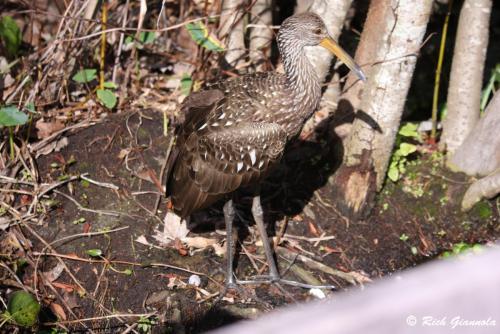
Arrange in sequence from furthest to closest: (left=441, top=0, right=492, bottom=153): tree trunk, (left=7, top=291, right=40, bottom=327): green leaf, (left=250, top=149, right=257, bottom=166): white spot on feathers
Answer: (left=441, top=0, right=492, bottom=153): tree trunk, (left=250, top=149, right=257, bottom=166): white spot on feathers, (left=7, top=291, right=40, bottom=327): green leaf

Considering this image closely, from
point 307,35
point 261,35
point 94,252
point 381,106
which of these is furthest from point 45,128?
point 381,106

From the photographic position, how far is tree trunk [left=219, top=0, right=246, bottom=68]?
5504mm

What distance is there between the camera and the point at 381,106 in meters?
4.91

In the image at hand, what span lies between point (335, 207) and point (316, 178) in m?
0.30

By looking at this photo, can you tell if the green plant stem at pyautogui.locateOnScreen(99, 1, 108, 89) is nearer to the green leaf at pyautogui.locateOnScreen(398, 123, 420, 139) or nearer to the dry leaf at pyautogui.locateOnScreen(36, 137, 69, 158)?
the dry leaf at pyautogui.locateOnScreen(36, 137, 69, 158)

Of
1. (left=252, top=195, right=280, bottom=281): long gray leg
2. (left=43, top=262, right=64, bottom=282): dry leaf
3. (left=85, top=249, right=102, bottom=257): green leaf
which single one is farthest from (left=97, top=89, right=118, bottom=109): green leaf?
(left=252, top=195, right=280, bottom=281): long gray leg

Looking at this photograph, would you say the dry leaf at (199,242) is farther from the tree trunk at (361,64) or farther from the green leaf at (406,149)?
the green leaf at (406,149)

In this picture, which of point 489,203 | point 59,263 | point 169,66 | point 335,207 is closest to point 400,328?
point 59,263

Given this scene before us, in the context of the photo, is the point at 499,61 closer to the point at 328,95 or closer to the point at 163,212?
the point at 328,95

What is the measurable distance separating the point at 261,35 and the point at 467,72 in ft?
5.88

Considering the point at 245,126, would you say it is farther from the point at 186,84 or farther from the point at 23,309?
the point at 23,309

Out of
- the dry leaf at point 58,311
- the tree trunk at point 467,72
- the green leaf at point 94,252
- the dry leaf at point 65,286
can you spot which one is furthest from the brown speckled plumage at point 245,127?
the tree trunk at point 467,72

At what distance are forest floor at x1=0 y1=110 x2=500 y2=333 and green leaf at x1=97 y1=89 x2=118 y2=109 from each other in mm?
154

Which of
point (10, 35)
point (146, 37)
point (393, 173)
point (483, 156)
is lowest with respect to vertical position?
point (393, 173)
